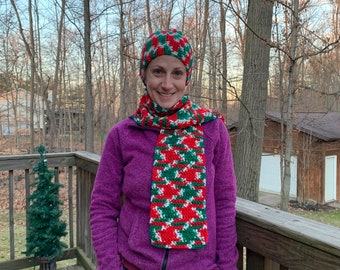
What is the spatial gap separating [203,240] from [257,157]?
435 centimetres

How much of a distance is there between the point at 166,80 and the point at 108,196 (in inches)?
19.8

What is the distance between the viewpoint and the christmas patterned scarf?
114 cm

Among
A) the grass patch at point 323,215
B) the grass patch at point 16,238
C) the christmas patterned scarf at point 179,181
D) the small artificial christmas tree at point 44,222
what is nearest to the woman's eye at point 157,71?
the christmas patterned scarf at point 179,181

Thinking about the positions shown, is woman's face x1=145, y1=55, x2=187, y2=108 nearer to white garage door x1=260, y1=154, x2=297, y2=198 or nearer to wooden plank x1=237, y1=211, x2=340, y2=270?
wooden plank x1=237, y1=211, x2=340, y2=270

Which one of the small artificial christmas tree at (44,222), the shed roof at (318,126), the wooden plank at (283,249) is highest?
the shed roof at (318,126)

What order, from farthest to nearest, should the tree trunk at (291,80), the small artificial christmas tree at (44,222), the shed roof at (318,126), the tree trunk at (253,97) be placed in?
the shed roof at (318,126), the tree trunk at (291,80), the tree trunk at (253,97), the small artificial christmas tree at (44,222)

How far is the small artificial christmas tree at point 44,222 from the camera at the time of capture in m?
2.61

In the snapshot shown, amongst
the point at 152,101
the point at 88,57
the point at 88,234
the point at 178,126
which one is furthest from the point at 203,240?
Result: the point at 88,57

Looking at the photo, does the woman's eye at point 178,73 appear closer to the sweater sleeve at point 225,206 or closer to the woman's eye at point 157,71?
the woman's eye at point 157,71

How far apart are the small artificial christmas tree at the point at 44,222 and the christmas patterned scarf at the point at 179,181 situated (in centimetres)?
169

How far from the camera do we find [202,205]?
1.17 metres

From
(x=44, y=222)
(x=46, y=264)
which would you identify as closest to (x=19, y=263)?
(x=46, y=264)

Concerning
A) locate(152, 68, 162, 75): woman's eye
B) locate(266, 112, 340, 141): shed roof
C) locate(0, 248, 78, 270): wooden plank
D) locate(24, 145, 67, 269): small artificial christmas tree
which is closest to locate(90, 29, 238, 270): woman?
locate(152, 68, 162, 75): woman's eye

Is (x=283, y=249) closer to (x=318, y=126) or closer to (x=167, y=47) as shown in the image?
(x=167, y=47)
